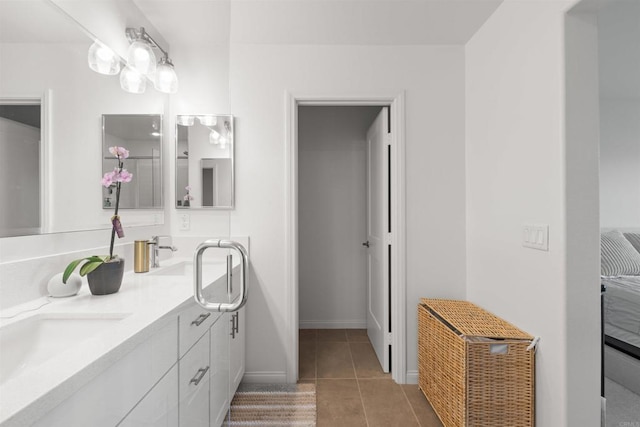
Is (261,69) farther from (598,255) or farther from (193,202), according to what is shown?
(598,255)

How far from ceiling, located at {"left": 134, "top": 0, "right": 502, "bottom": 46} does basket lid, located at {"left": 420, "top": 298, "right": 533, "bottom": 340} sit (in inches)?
70.1

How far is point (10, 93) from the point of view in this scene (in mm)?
1019

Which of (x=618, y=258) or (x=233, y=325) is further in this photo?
(x=618, y=258)

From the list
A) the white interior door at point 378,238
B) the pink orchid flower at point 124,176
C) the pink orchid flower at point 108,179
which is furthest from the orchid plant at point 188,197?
the white interior door at point 378,238

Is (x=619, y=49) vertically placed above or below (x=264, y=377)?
above

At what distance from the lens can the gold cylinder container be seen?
5.43 ft

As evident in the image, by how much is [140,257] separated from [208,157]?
79cm

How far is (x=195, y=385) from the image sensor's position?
1219 mm

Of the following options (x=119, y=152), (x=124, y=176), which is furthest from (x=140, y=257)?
(x=119, y=152)

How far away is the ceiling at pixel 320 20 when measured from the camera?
1741mm

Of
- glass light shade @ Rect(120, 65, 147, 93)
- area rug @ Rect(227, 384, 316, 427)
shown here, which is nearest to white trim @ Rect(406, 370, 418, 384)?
area rug @ Rect(227, 384, 316, 427)

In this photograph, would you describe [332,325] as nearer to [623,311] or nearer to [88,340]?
[623,311]

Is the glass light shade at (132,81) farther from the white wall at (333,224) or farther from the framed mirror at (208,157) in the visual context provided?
the white wall at (333,224)

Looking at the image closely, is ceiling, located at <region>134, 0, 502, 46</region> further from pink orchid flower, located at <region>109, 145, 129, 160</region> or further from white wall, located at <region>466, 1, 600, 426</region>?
pink orchid flower, located at <region>109, 145, 129, 160</region>
